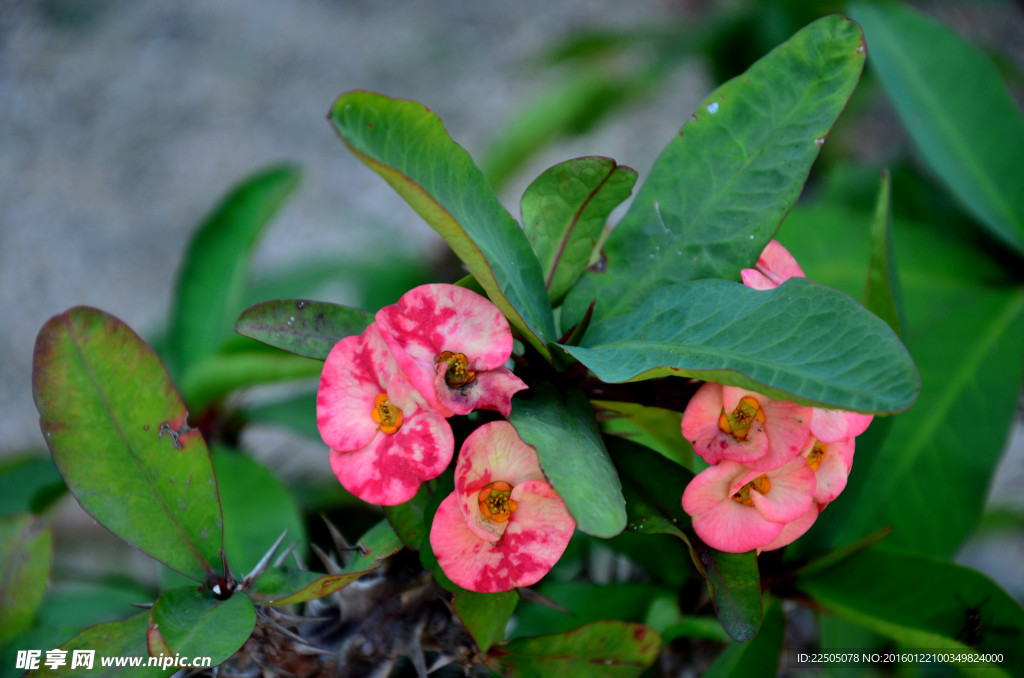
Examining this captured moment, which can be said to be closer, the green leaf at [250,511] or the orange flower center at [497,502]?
the orange flower center at [497,502]

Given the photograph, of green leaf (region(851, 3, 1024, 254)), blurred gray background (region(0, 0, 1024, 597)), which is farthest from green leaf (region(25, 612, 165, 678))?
blurred gray background (region(0, 0, 1024, 597))

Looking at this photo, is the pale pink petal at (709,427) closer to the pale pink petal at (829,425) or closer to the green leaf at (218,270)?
the pale pink petal at (829,425)

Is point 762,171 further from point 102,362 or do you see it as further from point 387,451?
point 102,362

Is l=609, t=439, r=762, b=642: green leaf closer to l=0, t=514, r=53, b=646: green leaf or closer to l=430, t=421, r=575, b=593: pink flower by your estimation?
l=430, t=421, r=575, b=593: pink flower

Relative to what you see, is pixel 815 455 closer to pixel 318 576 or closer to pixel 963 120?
pixel 318 576

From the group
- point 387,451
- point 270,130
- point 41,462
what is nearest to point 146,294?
point 270,130

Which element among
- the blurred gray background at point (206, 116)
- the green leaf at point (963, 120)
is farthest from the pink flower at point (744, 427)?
the blurred gray background at point (206, 116)
